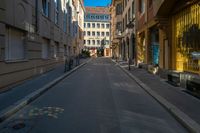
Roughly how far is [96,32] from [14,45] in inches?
3824

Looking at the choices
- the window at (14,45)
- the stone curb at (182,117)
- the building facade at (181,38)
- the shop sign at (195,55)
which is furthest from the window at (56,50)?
the stone curb at (182,117)

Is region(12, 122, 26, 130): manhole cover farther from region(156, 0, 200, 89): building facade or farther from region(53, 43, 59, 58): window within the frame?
region(53, 43, 59, 58): window

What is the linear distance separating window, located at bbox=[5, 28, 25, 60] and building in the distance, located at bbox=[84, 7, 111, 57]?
301 ft

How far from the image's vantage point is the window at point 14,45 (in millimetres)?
13180

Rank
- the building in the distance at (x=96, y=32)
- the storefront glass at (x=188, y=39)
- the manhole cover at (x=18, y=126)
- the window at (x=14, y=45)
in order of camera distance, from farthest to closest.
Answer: the building in the distance at (x=96, y=32) < the window at (x=14, y=45) < the storefront glass at (x=188, y=39) < the manhole cover at (x=18, y=126)

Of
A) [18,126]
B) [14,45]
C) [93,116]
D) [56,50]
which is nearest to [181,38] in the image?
[93,116]

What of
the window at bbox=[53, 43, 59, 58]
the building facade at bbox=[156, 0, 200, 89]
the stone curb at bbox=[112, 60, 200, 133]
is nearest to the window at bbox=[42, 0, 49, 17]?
the window at bbox=[53, 43, 59, 58]

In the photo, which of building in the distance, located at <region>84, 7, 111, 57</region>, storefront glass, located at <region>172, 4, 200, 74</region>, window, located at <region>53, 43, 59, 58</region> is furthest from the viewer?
building in the distance, located at <region>84, 7, 111, 57</region>

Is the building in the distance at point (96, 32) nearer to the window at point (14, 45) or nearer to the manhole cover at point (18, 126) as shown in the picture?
the window at point (14, 45)

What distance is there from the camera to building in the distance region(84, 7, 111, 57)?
109 meters

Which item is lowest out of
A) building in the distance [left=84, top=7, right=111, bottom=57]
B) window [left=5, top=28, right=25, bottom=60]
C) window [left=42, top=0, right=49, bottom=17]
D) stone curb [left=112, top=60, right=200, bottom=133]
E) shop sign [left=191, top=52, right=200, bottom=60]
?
stone curb [left=112, top=60, right=200, bottom=133]

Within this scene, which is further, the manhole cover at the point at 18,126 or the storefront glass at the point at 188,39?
the storefront glass at the point at 188,39

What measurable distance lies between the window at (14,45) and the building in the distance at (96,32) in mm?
91870

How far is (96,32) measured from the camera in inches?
4350
